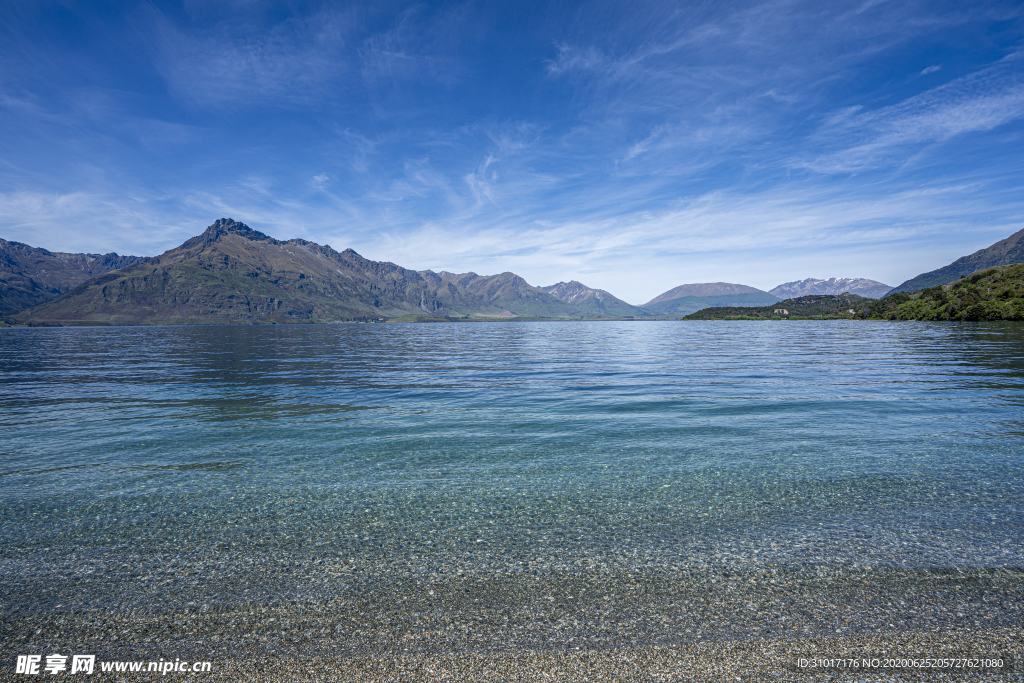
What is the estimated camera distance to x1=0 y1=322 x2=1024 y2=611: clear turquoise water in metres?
8.80

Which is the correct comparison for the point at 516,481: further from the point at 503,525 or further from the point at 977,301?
the point at 977,301

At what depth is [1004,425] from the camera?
17.8 metres

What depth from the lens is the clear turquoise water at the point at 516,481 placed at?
28.9ft

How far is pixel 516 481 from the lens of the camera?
42.1 ft

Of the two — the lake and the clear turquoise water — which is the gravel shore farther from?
the clear turquoise water

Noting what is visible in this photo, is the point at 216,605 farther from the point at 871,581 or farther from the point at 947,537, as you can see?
the point at 947,537

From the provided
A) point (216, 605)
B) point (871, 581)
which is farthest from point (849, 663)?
point (216, 605)

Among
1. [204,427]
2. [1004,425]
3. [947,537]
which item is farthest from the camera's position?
[204,427]

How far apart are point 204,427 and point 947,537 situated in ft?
81.0

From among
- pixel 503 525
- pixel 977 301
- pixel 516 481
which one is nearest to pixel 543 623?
pixel 503 525

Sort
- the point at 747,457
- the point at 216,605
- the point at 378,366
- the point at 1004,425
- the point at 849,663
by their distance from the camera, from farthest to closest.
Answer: the point at 378,366, the point at 1004,425, the point at 747,457, the point at 216,605, the point at 849,663

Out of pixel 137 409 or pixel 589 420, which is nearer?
pixel 589 420

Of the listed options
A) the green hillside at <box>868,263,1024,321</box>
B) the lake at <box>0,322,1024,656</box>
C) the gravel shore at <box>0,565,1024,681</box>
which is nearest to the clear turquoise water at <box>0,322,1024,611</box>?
the lake at <box>0,322,1024,656</box>

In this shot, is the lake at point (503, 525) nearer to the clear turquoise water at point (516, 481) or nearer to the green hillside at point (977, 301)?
the clear turquoise water at point (516, 481)
